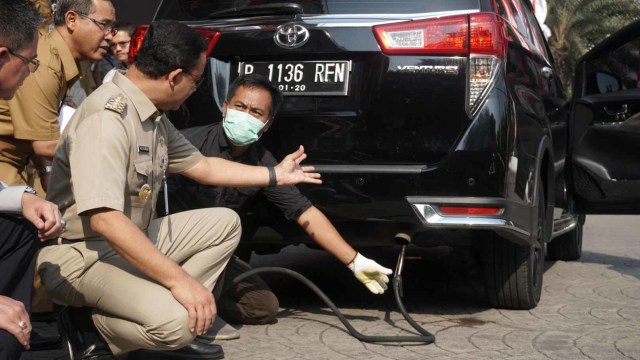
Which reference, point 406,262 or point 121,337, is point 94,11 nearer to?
point 121,337

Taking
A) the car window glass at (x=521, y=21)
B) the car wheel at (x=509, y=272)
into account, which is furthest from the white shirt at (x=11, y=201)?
the car window glass at (x=521, y=21)

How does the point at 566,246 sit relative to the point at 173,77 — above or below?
below

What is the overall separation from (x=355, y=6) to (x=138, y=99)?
155 cm

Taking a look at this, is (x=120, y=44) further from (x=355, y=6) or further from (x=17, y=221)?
(x=17, y=221)

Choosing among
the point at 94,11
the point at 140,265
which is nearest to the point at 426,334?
the point at 140,265

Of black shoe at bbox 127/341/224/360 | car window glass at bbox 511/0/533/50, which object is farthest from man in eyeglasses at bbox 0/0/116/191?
car window glass at bbox 511/0/533/50

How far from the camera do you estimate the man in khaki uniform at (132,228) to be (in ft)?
12.7

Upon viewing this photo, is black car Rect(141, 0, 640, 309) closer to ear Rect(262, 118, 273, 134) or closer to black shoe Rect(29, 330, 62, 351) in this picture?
ear Rect(262, 118, 273, 134)

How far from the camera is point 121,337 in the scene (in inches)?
160

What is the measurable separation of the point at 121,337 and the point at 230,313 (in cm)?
144

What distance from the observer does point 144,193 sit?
13.6ft

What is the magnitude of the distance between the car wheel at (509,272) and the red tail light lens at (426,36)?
3.17ft

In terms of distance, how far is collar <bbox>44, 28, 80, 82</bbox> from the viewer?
203 inches

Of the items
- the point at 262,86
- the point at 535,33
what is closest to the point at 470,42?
the point at 262,86
